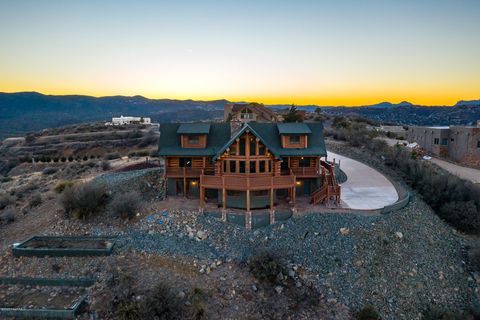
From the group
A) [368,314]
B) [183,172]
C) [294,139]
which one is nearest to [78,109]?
[183,172]

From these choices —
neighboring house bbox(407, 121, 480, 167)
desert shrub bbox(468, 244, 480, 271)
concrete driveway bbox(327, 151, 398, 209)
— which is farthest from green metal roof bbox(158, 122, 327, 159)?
neighboring house bbox(407, 121, 480, 167)

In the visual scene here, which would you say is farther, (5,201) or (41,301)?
(5,201)

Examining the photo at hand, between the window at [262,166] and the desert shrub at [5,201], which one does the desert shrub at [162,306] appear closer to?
the window at [262,166]

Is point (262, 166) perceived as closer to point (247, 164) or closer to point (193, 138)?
point (247, 164)

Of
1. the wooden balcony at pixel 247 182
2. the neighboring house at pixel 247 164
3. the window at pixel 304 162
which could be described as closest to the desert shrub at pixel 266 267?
the neighboring house at pixel 247 164

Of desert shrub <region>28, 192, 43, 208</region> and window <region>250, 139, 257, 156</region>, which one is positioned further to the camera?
desert shrub <region>28, 192, 43, 208</region>

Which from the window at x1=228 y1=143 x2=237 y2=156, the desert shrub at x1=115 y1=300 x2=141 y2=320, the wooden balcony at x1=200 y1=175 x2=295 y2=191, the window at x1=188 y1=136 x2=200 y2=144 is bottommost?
the desert shrub at x1=115 y1=300 x2=141 y2=320

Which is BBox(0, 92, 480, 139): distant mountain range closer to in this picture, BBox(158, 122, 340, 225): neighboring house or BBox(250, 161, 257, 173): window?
BBox(158, 122, 340, 225): neighboring house
